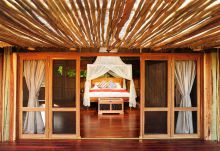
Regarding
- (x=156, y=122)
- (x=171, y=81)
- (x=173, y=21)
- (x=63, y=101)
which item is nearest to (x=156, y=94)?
Answer: (x=171, y=81)

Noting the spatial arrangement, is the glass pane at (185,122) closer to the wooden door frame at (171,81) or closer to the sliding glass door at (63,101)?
the wooden door frame at (171,81)

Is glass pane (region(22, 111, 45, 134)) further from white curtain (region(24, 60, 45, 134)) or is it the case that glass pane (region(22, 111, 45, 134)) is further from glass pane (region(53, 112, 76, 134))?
glass pane (region(53, 112, 76, 134))

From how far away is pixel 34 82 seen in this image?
236 inches

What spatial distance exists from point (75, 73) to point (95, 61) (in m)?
4.85

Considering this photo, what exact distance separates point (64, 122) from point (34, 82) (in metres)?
1.10

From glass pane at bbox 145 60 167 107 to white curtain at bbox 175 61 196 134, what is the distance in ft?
1.02

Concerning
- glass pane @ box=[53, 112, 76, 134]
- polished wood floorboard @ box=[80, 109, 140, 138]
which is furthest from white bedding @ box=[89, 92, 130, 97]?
glass pane @ box=[53, 112, 76, 134]

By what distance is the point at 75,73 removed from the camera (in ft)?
19.7

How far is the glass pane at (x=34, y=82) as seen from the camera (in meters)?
5.98

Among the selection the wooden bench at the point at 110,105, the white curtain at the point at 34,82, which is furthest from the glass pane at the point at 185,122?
the wooden bench at the point at 110,105

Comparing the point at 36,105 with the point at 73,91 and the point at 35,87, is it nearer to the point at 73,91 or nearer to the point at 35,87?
the point at 35,87

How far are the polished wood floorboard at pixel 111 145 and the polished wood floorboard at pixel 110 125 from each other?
1.95 feet

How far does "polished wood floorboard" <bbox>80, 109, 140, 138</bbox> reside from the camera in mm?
6473

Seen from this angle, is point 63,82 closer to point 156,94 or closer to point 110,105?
point 156,94
